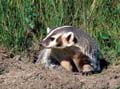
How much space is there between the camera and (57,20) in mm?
6625

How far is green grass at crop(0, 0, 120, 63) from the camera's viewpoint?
6.36 meters

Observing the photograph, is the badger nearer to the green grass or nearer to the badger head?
the badger head

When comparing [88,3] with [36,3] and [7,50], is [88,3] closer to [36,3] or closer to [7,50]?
[36,3]

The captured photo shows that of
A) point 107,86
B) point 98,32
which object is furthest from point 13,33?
point 107,86

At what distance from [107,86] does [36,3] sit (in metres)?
2.09

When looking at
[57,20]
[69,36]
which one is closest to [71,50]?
[69,36]

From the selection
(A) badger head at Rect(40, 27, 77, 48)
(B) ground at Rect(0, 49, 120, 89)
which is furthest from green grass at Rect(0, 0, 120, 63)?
(A) badger head at Rect(40, 27, 77, 48)

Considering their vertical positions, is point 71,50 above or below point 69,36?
below

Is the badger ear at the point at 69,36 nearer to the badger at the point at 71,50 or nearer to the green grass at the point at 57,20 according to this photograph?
the badger at the point at 71,50

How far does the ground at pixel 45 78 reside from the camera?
510 centimetres

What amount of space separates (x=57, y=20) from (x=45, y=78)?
152 centimetres

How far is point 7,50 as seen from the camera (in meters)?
6.24

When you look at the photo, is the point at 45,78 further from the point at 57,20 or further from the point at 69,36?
the point at 57,20

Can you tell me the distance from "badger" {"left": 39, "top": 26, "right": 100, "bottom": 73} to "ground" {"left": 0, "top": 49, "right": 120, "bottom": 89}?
0.14 m
